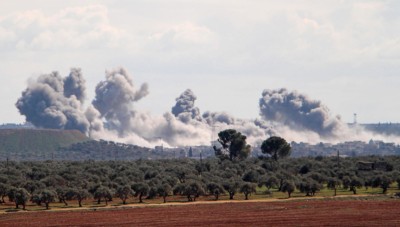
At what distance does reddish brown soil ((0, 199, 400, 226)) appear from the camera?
300 feet

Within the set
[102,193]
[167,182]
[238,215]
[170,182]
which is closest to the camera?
[238,215]

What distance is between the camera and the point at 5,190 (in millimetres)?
132000

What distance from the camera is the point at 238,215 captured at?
330 feet

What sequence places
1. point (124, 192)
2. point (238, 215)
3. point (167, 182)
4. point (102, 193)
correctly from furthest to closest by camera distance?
point (167, 182) < point (124, 192) < point (102, 193) < point (238, 215)

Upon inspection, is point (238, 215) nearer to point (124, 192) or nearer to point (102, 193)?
point (124, 192)

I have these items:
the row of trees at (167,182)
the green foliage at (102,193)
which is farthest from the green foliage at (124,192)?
the green foliage at (102,193)

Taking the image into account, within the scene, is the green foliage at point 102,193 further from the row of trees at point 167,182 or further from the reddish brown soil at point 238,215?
the reddish brown soil at point 238,215

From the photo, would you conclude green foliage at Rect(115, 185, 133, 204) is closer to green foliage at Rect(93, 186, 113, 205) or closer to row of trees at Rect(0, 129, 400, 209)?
row of trees at Rect(0, 129, 400, 209)

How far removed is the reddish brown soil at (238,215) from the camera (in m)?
91.3

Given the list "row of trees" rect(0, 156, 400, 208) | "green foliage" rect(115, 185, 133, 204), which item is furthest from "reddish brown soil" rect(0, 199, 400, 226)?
"row of trees" rect(0, 156, 400, 208)

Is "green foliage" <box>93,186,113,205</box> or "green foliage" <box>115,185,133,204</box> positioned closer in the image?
"green foliage" <box>93,186,113,205</box>

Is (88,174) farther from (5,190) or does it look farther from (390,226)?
(390,226)

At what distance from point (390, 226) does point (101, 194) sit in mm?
55578

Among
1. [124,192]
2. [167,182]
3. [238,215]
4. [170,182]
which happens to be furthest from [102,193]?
[238,215]
